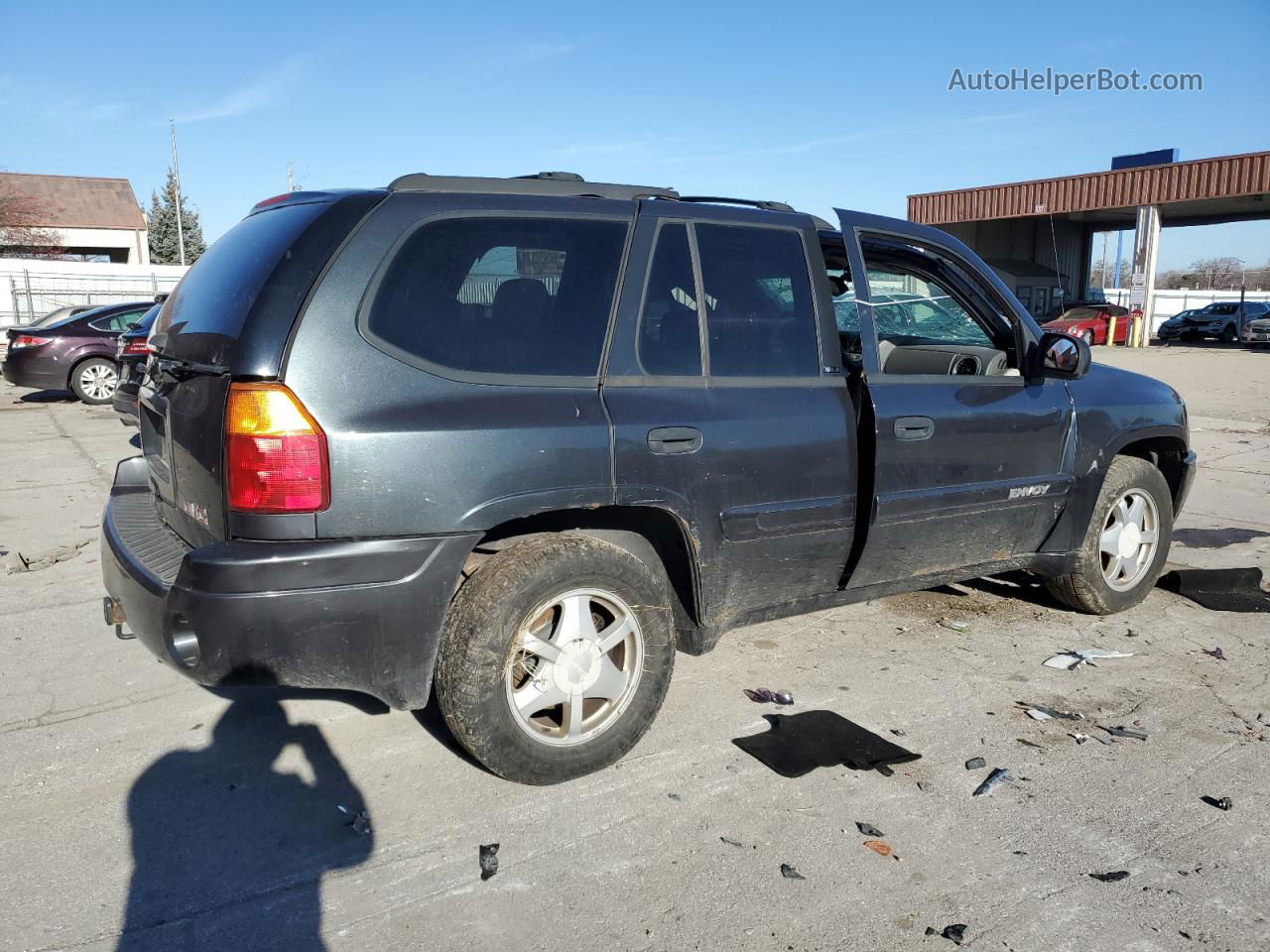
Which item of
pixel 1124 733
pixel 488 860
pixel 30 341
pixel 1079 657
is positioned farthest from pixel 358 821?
pixel 30 341

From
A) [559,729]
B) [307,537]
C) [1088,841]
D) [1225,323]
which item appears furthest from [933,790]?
[1225,323]

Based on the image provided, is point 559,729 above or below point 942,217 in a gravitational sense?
below

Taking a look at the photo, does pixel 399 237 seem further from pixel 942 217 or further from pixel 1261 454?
pixel 942 217

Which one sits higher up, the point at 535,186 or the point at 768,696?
the point at 535,186

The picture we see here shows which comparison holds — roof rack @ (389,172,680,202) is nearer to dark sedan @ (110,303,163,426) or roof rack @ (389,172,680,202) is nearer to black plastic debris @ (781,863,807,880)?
black plastic debris @ (781,863,807,880)

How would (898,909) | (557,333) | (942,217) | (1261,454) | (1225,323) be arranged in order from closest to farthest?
(898,909) → (557,333) → (1261,454) → (1225,323) → (942,217)

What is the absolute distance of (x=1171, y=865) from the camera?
284cm

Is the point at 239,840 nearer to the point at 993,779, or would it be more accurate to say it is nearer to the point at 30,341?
the point at 993,779

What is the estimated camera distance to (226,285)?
313 cm

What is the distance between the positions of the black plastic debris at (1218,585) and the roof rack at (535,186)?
3892 mm

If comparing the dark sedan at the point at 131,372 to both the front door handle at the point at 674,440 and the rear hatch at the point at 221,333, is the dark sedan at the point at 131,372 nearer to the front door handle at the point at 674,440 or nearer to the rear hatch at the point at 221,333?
the rear hatch at the point at 221,333

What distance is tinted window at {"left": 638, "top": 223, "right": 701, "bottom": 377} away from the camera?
3365 millimetres

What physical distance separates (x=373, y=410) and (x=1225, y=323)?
41608 millimetres

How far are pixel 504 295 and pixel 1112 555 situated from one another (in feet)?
11.7
